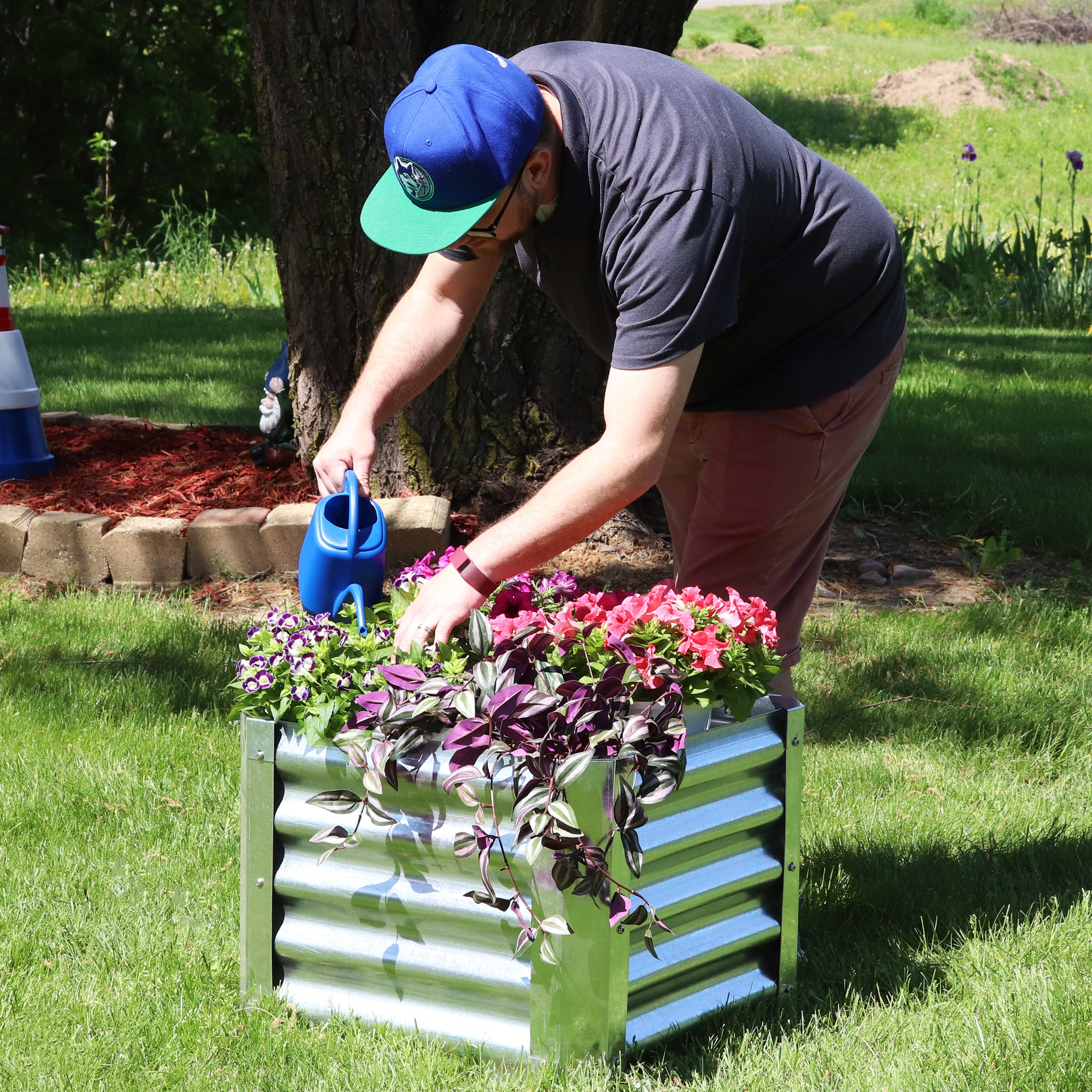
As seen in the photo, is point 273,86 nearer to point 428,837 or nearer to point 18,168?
point 428,837

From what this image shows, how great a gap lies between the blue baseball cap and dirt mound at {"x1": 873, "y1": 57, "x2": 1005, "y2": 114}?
83.0ft

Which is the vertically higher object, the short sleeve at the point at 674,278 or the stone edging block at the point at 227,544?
the short sleeve at the point at 674,278

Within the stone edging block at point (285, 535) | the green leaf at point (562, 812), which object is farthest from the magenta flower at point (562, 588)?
the stone edging block at point (285, 535)

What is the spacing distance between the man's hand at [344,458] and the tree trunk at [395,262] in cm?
199

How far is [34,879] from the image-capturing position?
2.44 meters

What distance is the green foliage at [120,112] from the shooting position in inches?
606

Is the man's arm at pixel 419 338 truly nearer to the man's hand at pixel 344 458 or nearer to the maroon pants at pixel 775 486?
the man's hand at pixel 344 458

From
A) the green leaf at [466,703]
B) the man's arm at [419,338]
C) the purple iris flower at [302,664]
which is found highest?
the man's arm at [419,338]

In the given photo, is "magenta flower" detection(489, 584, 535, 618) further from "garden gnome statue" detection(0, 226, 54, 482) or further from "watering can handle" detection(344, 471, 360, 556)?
"garden gnome statue" detection(0, 226, 54, 482)

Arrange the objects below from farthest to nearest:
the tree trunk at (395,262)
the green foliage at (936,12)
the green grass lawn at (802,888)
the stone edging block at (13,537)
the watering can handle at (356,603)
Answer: the green foliage at (936,12) → the stone edging block at (13,537) → the tree trunk at (395,262) → the watering can handle at (356,603) → the green grass lawn at (802,888)

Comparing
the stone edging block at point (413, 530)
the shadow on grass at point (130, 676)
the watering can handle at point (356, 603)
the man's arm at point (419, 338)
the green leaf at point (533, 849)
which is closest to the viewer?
the green leaf at point (533, 849)

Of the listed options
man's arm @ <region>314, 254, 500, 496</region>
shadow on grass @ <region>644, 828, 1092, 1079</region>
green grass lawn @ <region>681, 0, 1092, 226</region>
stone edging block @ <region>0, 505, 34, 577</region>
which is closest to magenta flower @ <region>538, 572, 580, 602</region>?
man's arm @ <region>314, 254, 500, 496</region>

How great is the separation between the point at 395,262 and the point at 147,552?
134cm

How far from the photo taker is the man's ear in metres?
1.92
